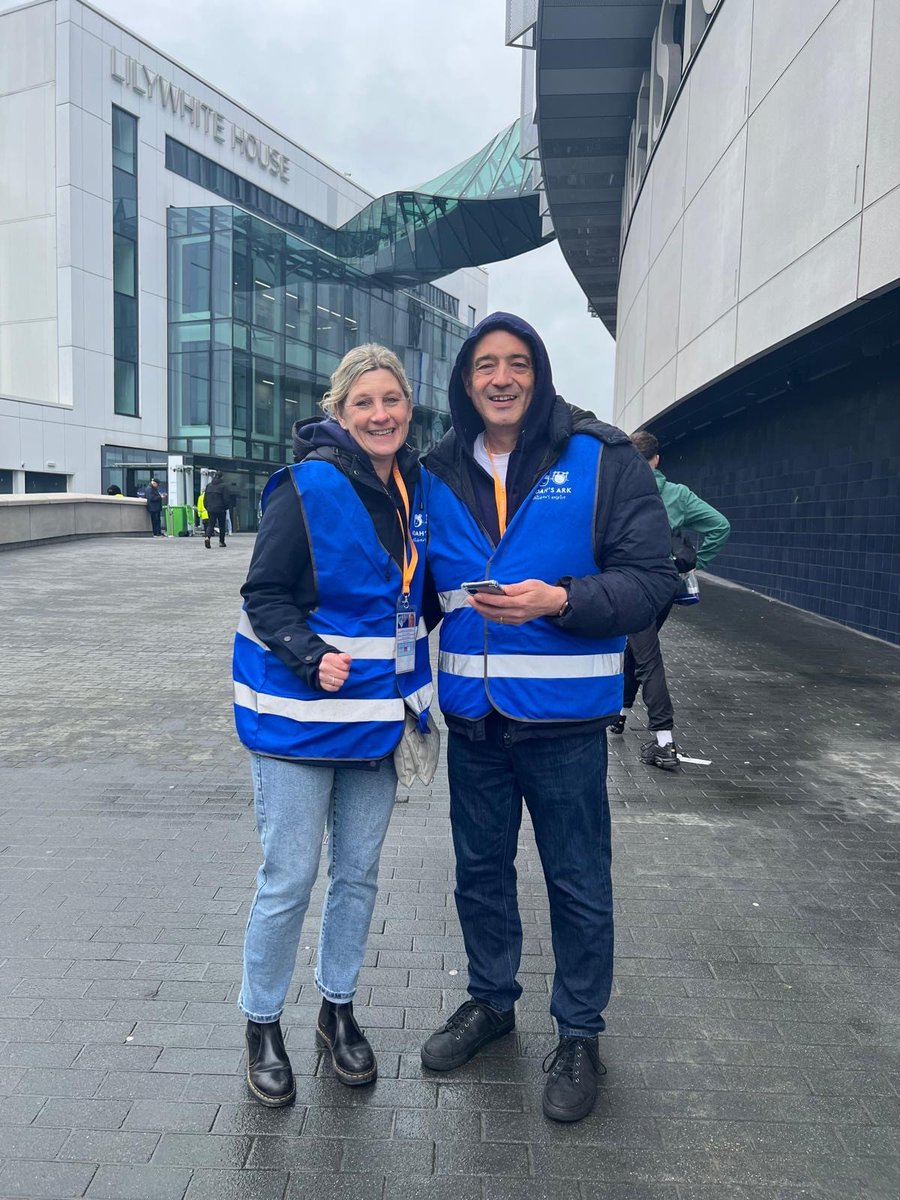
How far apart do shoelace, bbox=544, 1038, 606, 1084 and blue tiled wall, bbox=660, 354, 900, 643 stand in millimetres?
9233

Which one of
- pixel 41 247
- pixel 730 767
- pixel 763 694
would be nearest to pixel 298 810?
pixel 730 767

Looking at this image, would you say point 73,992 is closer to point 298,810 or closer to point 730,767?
point 298,810

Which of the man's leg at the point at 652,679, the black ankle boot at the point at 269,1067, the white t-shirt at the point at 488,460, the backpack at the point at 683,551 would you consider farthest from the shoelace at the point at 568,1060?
the man's leg at the point at 652,679

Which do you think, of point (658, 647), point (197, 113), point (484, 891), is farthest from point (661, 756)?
point (197, 113)

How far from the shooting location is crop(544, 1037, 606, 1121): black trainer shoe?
2545 mm

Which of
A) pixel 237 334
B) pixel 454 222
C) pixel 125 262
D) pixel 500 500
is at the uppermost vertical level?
pixel 454 222

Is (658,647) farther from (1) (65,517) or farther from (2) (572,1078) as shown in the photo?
(1) (65,517)

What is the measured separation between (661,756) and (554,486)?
3751 millimetres

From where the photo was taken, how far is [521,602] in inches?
94.4

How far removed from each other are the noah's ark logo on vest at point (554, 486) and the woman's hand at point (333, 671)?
27.0 inches

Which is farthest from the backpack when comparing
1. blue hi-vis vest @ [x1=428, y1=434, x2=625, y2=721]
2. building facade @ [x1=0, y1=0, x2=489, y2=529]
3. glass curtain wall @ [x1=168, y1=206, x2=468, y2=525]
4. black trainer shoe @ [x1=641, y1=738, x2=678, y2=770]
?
glass curtain wall @ [x1=168, y1=206, x2=468, y2=525]

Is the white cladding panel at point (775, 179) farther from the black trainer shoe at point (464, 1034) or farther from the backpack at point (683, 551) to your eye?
the black trainer shoe at point (464, 1034)

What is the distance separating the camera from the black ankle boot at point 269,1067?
2.59 metres

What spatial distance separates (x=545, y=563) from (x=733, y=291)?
10.2 metres
